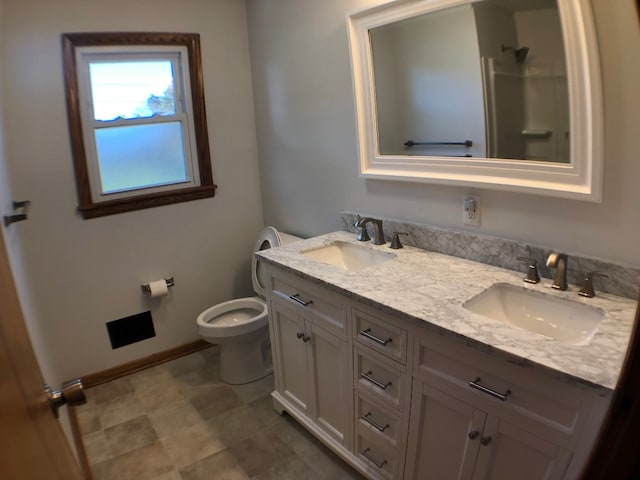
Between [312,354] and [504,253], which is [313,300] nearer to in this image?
[312,354]

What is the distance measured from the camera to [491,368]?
48.4 inches

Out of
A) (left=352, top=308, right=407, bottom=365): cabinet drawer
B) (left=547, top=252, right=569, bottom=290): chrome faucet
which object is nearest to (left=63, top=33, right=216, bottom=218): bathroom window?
(left=352, top=308, right=407, bottom=365): cabinet drawer

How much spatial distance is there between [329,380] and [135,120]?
188 cm

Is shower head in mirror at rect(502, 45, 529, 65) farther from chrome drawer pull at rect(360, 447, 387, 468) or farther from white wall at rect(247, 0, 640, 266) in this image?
chrome drawer pull at rect(360, 447, 387, 468)

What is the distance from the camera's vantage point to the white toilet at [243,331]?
2450mm

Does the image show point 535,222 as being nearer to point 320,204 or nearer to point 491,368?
point 491,368

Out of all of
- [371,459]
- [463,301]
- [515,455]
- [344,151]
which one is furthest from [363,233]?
[515,455]

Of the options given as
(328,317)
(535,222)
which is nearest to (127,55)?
(328,317)

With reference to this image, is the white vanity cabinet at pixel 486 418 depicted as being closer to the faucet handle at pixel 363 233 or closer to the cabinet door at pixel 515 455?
the cabinet door at pixel 515 455

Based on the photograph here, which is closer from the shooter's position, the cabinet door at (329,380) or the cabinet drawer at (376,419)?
the cabinet drawer at (376,419)

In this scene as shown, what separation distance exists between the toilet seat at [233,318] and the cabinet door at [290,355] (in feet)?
1.04

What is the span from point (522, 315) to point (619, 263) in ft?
1.13

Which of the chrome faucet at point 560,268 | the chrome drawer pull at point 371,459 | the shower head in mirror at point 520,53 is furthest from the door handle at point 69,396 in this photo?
the shower head in mirror at point 520,53

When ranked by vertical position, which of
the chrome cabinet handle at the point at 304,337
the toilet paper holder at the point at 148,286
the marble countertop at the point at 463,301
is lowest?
the chrome cabinet handle at the point at 304,337
